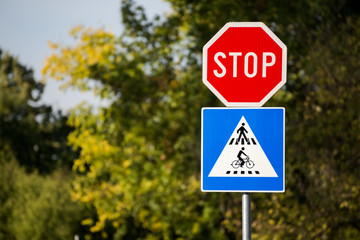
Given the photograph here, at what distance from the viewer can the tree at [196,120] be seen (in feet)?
31.2

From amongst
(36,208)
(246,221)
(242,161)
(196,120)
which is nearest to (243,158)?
(242,161)

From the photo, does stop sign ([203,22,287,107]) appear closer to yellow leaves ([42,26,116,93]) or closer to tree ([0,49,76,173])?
yellow leaves ([42,26,116,93])

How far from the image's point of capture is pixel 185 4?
13.4 m

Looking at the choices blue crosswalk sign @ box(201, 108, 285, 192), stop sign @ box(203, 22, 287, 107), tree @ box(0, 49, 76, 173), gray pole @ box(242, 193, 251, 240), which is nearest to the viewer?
gray pole @ box(242, 193, 251, 240)

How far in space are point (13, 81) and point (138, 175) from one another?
39096 mm

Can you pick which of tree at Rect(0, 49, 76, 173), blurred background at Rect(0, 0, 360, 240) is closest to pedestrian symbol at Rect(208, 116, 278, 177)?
blurred background at Rect(0, 0, 360, 240)

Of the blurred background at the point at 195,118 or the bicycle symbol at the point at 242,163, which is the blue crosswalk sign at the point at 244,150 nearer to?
the bicycle symbol at the point at 242,163

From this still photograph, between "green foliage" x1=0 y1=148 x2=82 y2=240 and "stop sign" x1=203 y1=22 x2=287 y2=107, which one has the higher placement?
"stop sign" x1=203 y1=22 x2=287 y2=107

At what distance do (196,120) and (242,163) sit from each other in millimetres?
9301

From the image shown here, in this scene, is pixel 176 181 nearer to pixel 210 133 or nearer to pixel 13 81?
pixel 210 133

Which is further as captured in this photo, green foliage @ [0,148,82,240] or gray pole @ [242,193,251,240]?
green foliage @ [0,148,82,240]

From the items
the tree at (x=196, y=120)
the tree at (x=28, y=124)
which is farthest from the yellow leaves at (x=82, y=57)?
the tree at (x=28, y=124)

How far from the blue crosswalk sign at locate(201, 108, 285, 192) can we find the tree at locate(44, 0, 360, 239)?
18.4ft

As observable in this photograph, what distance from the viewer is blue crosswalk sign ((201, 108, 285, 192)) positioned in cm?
377
